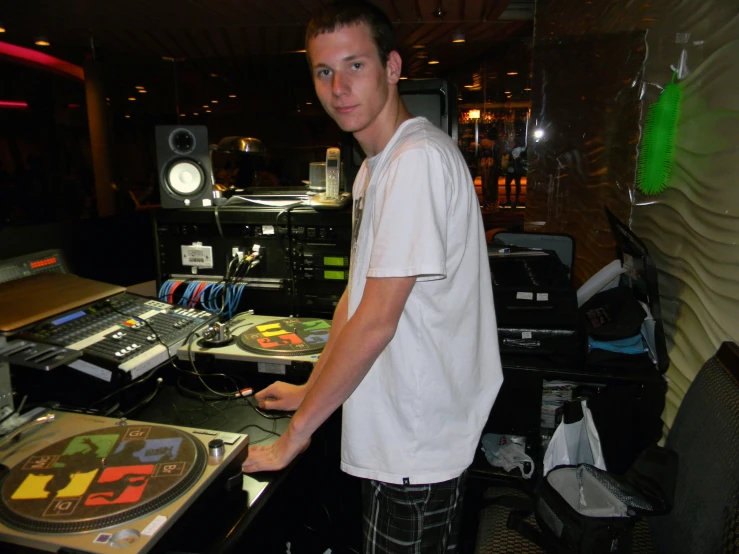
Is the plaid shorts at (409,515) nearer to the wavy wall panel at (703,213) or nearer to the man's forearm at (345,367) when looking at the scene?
the man's forearm at (345,367)

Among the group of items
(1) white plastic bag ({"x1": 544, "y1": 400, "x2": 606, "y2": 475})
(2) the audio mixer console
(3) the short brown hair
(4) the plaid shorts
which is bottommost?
(1) white plastic bag ({"x1": 544, "y1": 400, "x2": 606, "y2": 475})

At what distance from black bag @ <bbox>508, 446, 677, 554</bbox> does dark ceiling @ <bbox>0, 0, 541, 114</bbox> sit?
9.26 feet

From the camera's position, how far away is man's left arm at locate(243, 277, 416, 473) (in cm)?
86

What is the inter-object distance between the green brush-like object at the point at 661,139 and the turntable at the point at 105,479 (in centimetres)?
185

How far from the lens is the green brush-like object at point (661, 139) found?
186cm

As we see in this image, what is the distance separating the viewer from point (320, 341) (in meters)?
1.44

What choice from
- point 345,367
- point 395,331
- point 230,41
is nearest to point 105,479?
point 345,367

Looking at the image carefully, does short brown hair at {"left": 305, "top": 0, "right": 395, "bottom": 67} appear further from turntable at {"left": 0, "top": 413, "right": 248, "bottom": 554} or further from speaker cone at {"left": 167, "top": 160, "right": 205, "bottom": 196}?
speaker cone at {"left": 167, "top": 160, "right": 205, "bottom": 196}

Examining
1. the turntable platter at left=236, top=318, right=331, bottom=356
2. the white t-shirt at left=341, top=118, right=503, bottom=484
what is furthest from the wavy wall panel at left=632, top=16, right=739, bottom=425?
the turntable platter at left=236, top=318, right=331, bottom=356

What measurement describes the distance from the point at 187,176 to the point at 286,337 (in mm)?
814

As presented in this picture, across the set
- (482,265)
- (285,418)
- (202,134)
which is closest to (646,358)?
(482,265)

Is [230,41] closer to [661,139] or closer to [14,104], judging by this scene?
[14,104]

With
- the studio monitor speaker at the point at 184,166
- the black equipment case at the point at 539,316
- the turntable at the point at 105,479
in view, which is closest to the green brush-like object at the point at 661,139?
the black equipment case at the point at 539,316

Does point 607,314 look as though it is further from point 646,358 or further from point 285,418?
point 285,418
